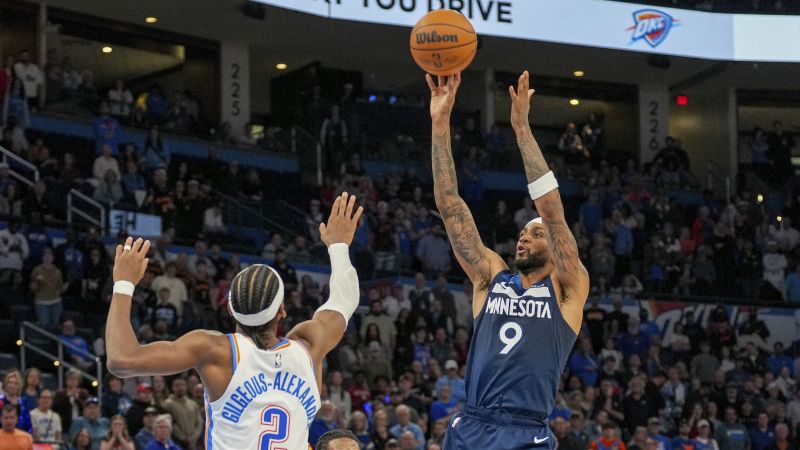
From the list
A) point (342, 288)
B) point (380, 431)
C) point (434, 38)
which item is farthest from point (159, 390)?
point (342, 288)

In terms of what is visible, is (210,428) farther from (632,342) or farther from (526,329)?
(632,342)

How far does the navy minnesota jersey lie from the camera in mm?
7156

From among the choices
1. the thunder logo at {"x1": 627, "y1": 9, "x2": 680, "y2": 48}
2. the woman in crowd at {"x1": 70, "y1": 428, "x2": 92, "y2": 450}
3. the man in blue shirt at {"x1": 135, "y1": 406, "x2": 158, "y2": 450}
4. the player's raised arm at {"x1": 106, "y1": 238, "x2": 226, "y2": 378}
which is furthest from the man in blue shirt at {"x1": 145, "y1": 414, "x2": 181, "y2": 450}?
the thunder logo at {"x1": 627, "y1": 9, "x2": 680, "y2": 48}

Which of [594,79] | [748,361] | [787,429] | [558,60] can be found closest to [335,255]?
[787,429]

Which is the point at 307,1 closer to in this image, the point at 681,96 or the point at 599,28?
the point at 599,28

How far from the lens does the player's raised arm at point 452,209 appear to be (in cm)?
772

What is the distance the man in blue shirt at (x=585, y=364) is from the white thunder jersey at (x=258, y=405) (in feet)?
55.4

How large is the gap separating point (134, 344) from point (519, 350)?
252 centimetres

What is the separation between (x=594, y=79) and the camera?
35844 millimetres


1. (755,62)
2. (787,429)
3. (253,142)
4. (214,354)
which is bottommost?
(787,429)

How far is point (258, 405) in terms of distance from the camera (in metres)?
5.64

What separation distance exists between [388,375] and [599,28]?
13322mm

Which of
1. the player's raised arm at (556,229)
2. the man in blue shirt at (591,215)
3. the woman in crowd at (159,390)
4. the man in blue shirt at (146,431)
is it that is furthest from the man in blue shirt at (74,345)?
the man in blue shirt at (591,215)

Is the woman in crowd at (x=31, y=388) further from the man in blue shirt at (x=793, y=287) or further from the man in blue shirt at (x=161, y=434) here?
the man in blue shirt at (x=793, y=287)
